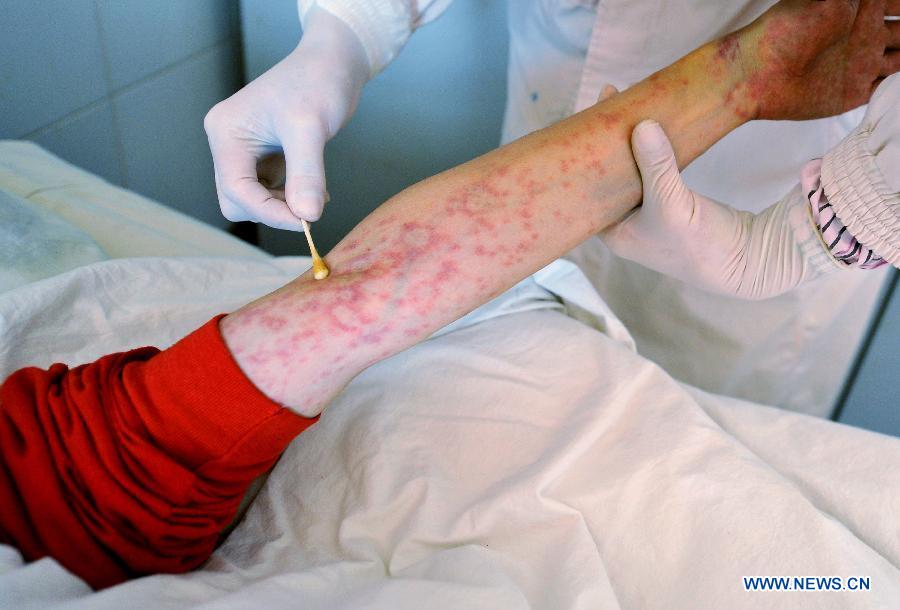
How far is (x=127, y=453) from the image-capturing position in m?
0.73

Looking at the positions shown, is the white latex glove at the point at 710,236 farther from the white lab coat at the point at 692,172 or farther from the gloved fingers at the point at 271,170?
the gloved fingers at the point at 271,170

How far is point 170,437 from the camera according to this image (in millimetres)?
733

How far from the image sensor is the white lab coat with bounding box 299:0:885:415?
1192mm

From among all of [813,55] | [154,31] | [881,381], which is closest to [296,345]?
[813,55]

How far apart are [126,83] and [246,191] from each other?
0.83m

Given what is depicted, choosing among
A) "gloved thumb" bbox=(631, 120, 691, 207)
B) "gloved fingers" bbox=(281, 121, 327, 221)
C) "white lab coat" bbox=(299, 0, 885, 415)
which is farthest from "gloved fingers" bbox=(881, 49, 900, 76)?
"gloved fingers" bbox=(281, 121, 327, 221)

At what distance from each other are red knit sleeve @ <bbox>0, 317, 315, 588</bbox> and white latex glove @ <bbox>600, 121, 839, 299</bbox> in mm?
521

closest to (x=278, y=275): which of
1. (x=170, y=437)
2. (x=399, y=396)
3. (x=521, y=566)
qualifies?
(x=399, y=396)

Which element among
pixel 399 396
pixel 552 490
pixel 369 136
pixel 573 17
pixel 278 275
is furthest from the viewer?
pixel 369 136

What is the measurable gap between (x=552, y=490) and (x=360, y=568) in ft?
0.75

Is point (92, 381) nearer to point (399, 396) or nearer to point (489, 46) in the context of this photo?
point (399, 396)

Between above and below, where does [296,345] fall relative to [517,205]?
below

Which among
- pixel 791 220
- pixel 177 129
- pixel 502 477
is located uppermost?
pixel 791 220

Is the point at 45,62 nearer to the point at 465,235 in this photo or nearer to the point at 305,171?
the point at 305,171
